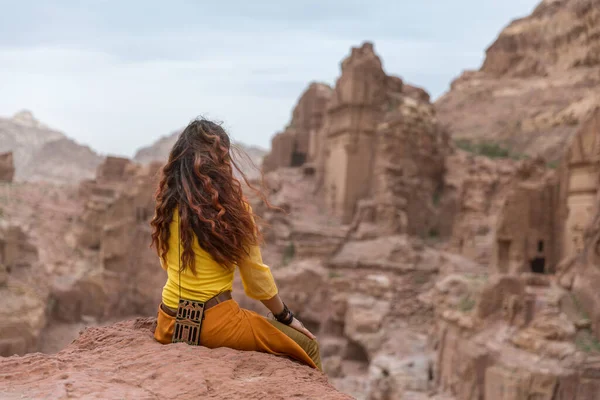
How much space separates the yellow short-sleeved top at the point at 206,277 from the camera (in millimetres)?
2658

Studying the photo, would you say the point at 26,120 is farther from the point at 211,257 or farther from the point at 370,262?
the point at 211,257

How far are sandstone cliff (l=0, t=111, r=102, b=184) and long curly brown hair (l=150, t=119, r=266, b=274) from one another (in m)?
30.5

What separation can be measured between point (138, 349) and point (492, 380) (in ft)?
26.9

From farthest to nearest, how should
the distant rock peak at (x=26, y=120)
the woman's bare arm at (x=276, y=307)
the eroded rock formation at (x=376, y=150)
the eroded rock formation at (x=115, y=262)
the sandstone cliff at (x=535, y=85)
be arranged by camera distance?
1. the distant rock peak at (x=26, y=120)
2. the sandstone cliff at (x=535, y=85)
3. the eroded rock formation at (x=376, y=150)
4. the eroded rock formation at (x=115, y=262)
5. the woman's bare arm at (x=276, y=307)

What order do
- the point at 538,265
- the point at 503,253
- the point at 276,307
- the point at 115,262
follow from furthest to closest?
1. the point at 115,262
2. the point at 503,253
3. the point at 538,265
4. the point at 276,307

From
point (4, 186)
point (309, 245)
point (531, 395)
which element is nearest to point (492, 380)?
point (531, 395)

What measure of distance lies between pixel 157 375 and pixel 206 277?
0.53m

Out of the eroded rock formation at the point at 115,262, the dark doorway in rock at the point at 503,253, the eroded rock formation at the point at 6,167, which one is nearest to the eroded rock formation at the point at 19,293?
the eroded rock formation at the point at 115,262

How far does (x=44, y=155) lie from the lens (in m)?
34.7

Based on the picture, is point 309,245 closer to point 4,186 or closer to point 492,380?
point 492,380

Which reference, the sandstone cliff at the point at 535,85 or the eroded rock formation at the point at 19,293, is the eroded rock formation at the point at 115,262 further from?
the sandstone cliff at the point at 535,85

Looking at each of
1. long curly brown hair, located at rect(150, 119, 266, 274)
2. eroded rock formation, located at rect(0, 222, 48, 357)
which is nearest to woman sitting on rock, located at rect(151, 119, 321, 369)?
long curly brown hair, located at rect(150, 119, 266, 274)

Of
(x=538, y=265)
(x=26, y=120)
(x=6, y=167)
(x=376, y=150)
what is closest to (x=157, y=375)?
(x=538, y=265)

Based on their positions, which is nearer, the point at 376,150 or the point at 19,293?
the point at 19,293
